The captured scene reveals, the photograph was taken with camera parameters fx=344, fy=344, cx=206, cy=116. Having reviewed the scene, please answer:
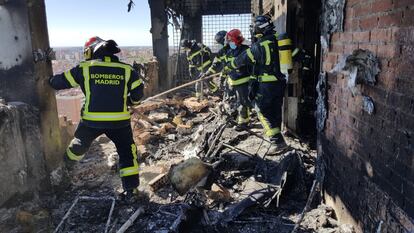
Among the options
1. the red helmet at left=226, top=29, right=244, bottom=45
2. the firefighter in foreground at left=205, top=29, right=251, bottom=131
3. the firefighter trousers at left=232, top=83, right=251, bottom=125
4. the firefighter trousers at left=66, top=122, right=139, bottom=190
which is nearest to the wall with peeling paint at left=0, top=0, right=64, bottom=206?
the firefighter trousers at left=66, top=122, right=139, bottom=190

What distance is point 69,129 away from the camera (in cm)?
591

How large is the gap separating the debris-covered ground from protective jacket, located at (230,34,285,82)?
43.7 inches

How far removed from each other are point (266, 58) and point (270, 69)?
19 centimetres

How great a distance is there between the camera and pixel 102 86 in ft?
12.9

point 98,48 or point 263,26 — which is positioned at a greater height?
point 263,26

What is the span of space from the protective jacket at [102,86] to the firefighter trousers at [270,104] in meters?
2.26

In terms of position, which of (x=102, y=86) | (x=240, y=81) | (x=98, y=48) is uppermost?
(x=98, y=48)

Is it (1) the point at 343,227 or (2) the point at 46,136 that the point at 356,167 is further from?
(2) the point at 46,136

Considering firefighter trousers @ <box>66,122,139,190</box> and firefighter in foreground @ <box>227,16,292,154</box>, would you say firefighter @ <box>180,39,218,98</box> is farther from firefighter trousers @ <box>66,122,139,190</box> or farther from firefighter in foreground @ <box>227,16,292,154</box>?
firefighter trousers @ <box>66,122,139,190</box>

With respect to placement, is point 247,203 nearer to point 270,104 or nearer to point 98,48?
point 270,104

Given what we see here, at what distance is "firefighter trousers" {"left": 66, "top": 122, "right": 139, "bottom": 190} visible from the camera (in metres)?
4.11

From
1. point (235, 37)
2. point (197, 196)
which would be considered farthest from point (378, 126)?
point (235, 37)

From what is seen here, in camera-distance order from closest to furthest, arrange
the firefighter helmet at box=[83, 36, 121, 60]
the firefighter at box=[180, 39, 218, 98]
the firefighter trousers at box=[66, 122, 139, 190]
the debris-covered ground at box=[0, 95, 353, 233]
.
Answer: the debris-covered ground at box=[0, 95, 353, 233]
the firefighter helmet at box=[83, 36, 121, 60]
the firefighter trousers at box=[66, 122, 139, 190]
the firefighter at box=[180, 39, 218, 98]

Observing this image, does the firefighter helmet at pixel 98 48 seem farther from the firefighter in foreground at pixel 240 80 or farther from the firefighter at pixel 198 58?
the firefighter at pixel 198 58
